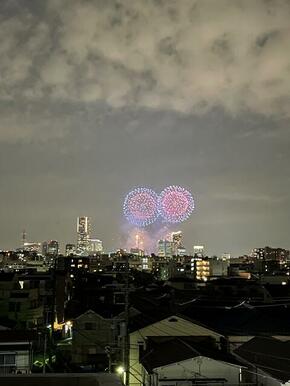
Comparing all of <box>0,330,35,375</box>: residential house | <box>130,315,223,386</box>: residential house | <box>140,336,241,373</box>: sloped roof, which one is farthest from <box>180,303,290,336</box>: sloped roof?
<box>0,330,35,375</box>: residential house

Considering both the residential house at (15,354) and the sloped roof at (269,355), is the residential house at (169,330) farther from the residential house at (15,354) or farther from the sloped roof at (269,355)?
the residential house at (15,354)

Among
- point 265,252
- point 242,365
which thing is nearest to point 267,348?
point 242,365

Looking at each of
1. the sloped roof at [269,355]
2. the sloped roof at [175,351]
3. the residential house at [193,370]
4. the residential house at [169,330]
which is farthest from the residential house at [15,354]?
the sloped roof at [269,355]

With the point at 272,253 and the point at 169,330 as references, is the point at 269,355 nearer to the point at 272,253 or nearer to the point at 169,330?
the point at 169,330

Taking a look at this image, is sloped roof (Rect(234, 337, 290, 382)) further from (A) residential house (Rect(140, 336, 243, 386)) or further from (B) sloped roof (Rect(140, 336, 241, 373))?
(A) residential house (Rect(140, 336, 243, 386))

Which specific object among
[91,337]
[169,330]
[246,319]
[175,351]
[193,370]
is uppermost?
[246,319]

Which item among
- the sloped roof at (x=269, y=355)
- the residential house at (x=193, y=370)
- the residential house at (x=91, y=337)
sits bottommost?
the residential house at (x=91, y=337)

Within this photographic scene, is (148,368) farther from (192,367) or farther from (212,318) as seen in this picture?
(212,318)

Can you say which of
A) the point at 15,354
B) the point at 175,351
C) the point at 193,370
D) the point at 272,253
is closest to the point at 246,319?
the point at 175,351
